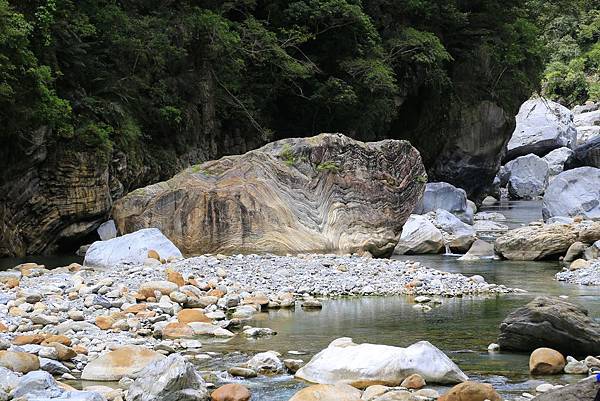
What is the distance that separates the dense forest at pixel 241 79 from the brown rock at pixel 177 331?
A: 8.48 metres

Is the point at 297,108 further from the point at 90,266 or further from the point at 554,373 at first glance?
the point at 554,373

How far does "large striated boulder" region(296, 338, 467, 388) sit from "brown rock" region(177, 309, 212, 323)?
2.61 metres

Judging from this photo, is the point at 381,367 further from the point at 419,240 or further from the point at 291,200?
the point at 419,240

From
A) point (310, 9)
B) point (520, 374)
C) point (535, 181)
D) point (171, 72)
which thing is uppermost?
point (310, 9)

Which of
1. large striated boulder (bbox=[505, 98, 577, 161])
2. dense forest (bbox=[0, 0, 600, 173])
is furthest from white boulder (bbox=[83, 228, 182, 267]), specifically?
large striated boulder (bbox=[505, 98, 577, 161])

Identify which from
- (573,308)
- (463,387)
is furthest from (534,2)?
(463,387)

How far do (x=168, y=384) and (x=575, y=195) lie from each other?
70.1 ft

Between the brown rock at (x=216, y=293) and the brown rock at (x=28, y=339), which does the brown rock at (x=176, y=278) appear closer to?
the brown rock at (x=216, y=293)

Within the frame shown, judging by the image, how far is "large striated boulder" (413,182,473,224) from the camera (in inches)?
1094

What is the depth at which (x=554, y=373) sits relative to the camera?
23.0ft

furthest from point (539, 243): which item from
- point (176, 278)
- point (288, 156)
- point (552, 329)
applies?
point (552, 329)

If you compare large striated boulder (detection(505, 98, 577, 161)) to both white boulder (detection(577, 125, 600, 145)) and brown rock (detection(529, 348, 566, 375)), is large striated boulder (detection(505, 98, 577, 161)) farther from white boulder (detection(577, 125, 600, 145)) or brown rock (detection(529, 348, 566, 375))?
brown rock (detection(529, 348, 566, 375))

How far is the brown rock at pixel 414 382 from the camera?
6.48 meters

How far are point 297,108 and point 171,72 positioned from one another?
642 centimetres
